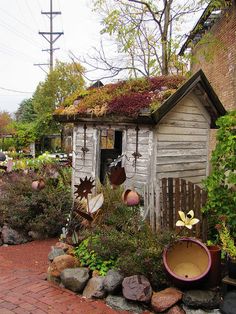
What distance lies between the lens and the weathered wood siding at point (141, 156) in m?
6.34

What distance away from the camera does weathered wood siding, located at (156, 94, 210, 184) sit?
6.51 meters

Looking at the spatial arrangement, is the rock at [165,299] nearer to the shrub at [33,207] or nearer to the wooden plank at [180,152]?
the wooden plank at [180,152]

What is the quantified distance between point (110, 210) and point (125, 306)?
1.90 m

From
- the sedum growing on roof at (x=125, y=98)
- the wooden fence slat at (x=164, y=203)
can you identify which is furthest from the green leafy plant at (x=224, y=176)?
the sedum growing on roof at (x=125, y=98)

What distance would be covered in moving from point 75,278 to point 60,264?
0.38 m

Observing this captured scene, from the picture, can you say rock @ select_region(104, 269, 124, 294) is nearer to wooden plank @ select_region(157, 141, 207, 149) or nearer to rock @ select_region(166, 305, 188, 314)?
rock @ select_region(166, 305, 188, 314)

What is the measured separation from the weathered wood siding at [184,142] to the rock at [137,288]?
8.47ft

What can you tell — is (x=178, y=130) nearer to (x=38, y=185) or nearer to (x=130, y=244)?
(x=38, y=185)

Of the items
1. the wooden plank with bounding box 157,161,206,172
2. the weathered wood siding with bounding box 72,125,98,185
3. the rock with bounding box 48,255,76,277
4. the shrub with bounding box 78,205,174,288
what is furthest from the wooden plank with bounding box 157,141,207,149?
the rock with bounding box 48,255,76,277

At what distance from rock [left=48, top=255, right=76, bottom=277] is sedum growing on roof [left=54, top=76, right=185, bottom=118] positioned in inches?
104

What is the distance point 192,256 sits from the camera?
4.34m

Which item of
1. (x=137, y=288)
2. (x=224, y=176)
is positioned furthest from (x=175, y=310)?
(x=224, y=176)

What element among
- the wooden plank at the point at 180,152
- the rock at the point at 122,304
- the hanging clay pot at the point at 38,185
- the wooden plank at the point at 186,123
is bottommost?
the rock at the point at 122,304

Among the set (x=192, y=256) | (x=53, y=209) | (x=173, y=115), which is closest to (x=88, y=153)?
(x=53, y=209)
